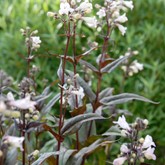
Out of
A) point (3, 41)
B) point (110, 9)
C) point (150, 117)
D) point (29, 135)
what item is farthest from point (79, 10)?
point (3, 41)

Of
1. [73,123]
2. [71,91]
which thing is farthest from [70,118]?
[71,91]

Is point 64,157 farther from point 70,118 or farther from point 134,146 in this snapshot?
point 134,146

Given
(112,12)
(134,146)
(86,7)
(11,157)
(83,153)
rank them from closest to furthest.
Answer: (11,157)
(134,146)
(86,7)
(83,153)
(112,12)

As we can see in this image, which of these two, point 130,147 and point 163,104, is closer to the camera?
point 130,147

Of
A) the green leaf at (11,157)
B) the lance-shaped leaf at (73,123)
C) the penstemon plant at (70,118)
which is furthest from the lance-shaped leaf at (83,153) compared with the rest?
the green leaf at (11,157)

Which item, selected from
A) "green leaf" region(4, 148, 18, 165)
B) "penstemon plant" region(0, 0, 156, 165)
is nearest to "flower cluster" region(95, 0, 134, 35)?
"penstemon plant" region(0, 0, 156, 165)

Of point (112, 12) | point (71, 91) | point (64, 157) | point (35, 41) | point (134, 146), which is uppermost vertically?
point (112, 12)

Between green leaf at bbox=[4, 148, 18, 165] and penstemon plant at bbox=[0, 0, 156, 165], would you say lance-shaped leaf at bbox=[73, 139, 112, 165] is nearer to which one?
penstemon plant at bbox=[0, 0, 156, 165]

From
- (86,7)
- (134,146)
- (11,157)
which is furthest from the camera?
(86,7)

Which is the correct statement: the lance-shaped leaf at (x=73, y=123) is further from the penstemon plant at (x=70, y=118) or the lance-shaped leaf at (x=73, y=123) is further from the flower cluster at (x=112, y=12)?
the flower cluster at (x=112, y=12)

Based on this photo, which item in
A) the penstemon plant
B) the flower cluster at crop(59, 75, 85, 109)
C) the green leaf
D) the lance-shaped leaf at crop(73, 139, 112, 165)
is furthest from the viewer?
the lance-shaped leaf at crop(73, 139, 112, 165)

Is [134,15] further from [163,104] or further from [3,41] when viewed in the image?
[3,41]
